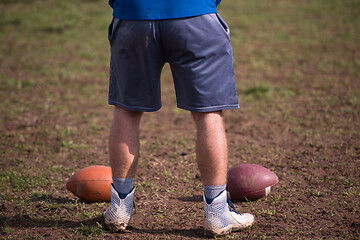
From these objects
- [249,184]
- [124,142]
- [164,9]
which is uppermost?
[164,9]

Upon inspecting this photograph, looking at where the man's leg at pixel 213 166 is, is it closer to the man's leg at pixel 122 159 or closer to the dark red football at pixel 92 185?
the man's leg at pixel 122 159

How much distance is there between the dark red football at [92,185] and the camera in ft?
12.0

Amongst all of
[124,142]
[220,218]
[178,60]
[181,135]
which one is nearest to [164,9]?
[178,60]

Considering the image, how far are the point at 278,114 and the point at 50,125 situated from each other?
10.2 feet

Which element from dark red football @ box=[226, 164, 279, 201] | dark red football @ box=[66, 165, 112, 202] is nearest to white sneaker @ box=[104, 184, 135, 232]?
dark red football @ box=[66, 165, 112, 202]

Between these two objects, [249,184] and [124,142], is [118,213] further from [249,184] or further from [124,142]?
[249,184]

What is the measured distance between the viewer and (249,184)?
3613mm

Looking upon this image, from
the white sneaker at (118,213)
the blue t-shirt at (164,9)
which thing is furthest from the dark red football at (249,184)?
the blue t-shirt at (164,9)

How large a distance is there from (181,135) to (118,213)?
239cm

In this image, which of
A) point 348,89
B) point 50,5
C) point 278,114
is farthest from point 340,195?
point 50,5

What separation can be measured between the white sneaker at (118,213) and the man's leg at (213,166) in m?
0.57

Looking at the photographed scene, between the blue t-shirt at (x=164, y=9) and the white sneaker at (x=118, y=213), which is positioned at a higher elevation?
the blue t-shirt at (x=164, y=9)

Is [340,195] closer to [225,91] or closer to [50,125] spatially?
[225,91]

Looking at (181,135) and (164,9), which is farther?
(181,135)
